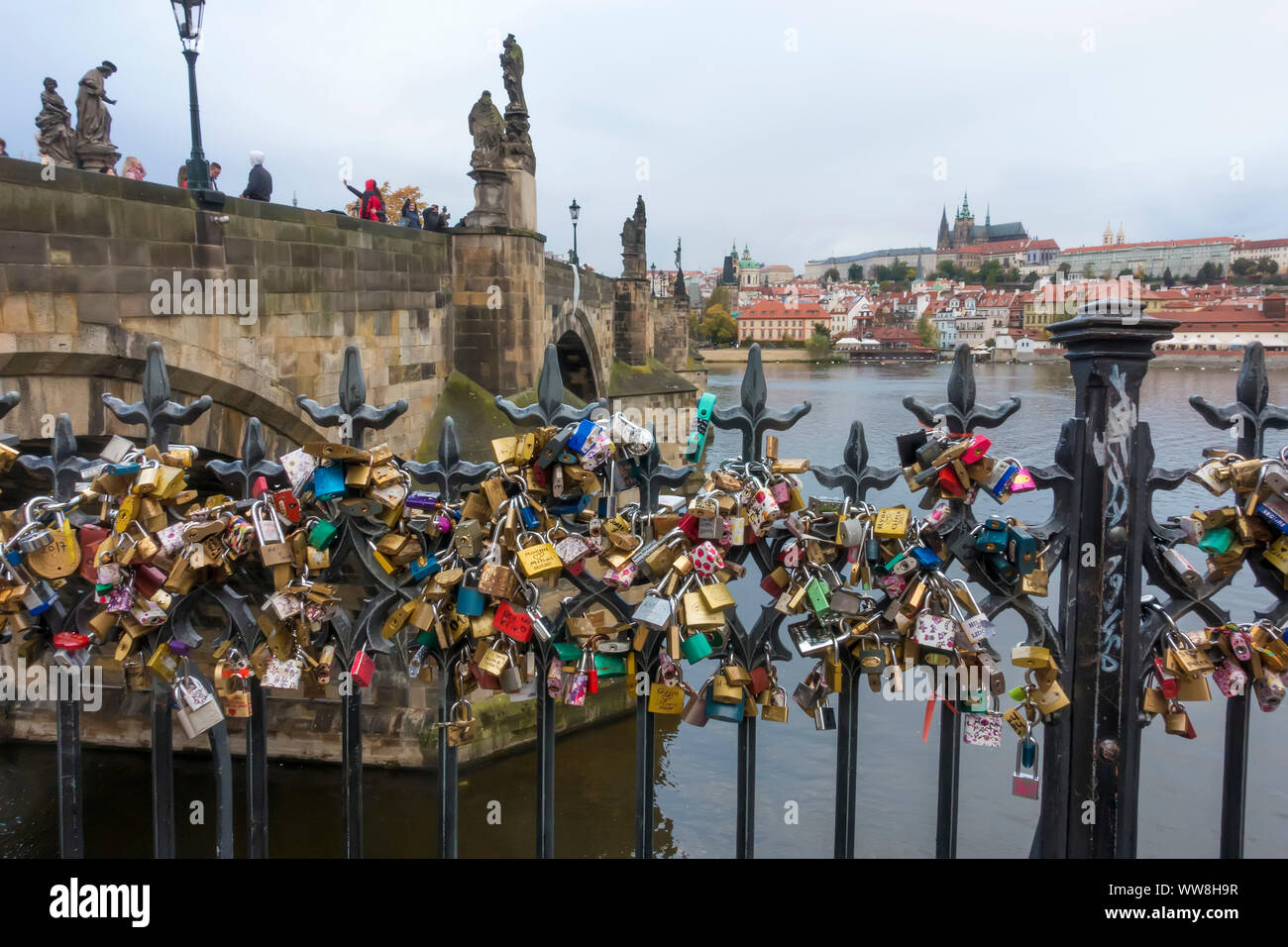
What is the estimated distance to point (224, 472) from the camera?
2605 millimetres

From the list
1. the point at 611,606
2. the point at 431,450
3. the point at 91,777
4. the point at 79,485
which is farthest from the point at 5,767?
the point at 611,606

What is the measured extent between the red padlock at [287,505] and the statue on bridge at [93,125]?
7456 mm

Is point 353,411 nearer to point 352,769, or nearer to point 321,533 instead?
point 321,533

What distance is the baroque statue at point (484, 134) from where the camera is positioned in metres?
12.6

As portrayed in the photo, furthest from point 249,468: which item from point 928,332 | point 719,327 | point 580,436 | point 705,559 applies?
point 719,327

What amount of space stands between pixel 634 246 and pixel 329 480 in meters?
38.9

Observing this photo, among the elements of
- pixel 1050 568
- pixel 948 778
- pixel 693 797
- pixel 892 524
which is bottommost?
pixel 693 797

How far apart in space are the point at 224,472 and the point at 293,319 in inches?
244

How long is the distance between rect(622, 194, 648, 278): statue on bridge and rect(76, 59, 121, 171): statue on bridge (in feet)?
100

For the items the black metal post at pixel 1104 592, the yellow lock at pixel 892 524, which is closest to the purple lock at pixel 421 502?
the yellow lock at pixel 892 524

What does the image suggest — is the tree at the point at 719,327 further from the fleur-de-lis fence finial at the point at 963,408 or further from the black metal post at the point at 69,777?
the fleur-de-lis fence finial at the point at 963,408

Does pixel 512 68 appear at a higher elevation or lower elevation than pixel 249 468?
higher

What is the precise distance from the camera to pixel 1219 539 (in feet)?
7.96
